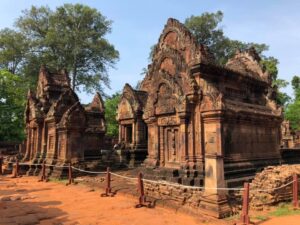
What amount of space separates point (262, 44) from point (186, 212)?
3757cm

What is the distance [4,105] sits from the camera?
2752cm

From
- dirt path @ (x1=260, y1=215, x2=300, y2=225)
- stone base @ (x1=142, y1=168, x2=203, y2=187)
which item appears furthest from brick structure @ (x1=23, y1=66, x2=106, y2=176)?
dirt path @ (x1=260, y1=215, x2=300, y2=225)

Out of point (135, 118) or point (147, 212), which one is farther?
point (135, 118)

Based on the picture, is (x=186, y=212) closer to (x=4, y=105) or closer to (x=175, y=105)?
(x=175, y=105)

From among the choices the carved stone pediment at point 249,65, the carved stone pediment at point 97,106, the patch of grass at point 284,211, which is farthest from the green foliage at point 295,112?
the patch of grass at point 284,211

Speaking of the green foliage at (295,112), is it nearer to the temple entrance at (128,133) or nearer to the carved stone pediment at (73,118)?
the temple entrance at (128,133)

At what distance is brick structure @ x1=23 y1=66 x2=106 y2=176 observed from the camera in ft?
50.6

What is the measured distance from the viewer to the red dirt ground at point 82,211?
281 inches

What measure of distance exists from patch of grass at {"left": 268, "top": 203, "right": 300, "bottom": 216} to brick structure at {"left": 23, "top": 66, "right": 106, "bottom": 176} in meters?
10.5

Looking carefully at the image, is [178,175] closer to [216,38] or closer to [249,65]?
[249,65]

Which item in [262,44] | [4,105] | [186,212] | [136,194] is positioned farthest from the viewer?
[262,44]

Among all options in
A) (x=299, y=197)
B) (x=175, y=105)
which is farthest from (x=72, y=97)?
(x=299, y=197)

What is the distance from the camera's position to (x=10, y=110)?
90.7ft

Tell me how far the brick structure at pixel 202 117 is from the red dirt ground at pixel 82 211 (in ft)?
4.55
